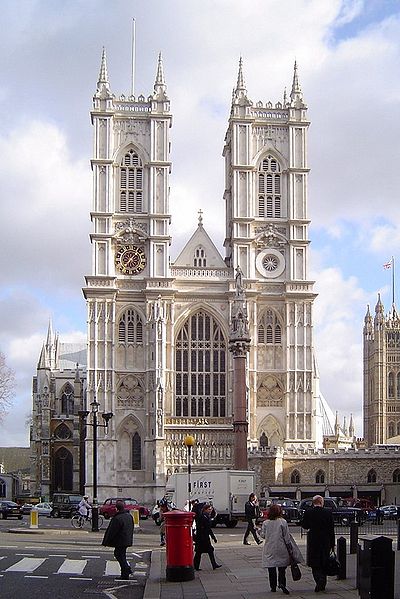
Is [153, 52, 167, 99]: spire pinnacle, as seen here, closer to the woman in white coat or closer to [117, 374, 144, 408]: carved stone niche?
[117, 374, 144, 408]: carved stone niche

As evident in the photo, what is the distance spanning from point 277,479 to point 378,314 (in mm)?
81417

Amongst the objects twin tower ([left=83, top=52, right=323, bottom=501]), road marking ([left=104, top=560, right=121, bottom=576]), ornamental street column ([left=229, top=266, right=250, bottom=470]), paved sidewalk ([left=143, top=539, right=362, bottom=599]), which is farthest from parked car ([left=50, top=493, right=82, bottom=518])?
paved sidewalk ([left=143, top=539, right=362, bottom=599])

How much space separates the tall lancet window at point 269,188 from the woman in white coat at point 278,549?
6847 centimetres

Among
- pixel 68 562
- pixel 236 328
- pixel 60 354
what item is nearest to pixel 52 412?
pixel 60 354

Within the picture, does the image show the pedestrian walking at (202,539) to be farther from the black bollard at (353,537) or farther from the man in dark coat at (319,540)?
the man in dark coat at (319,540)

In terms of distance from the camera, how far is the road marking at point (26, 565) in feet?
78.7

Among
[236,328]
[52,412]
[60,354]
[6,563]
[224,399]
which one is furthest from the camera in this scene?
[60,354]

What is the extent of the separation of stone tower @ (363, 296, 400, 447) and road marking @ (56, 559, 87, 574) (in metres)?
129

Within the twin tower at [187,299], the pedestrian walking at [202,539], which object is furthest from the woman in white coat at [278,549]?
the twin tower at [187,299]

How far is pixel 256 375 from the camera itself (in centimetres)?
8338

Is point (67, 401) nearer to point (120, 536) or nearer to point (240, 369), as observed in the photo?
point (240, 369)

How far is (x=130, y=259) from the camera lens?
84750 mm

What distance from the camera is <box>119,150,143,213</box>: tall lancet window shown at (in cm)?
8600

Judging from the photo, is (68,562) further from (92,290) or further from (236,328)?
(92,290)
